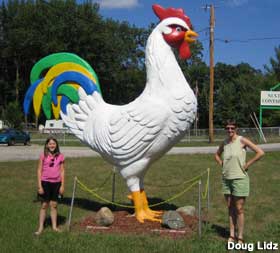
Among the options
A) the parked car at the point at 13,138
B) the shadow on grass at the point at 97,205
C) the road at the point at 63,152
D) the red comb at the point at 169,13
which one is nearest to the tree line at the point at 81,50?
the parked car at the point at 13,138

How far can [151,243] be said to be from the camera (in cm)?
584

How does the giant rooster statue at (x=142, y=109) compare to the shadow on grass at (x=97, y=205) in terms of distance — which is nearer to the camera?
the giant rooster statue at (x=142, y=109)

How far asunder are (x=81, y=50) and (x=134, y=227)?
4276 centimetres

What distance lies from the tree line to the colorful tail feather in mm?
37473

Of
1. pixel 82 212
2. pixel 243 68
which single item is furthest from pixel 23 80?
pixel 82 212

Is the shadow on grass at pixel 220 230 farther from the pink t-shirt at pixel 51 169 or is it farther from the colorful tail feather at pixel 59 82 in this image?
the colorful tail feather at pixel 59 82

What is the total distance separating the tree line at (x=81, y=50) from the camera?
47.1m

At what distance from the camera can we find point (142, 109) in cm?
639

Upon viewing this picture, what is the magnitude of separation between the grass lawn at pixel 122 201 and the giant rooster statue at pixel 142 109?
1127mm

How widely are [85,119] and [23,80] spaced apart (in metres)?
43.8

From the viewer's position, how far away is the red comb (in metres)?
6.55

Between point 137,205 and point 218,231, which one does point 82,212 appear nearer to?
point 137,205

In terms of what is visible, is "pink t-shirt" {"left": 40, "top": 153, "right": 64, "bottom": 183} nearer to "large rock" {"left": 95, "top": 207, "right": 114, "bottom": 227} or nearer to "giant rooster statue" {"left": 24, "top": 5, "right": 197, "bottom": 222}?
"giant rooster statue" {"left": 24, "top": 5, "right": 197, "bottom": 222}

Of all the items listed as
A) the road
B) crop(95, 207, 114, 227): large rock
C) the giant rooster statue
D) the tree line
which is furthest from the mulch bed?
the tree line
